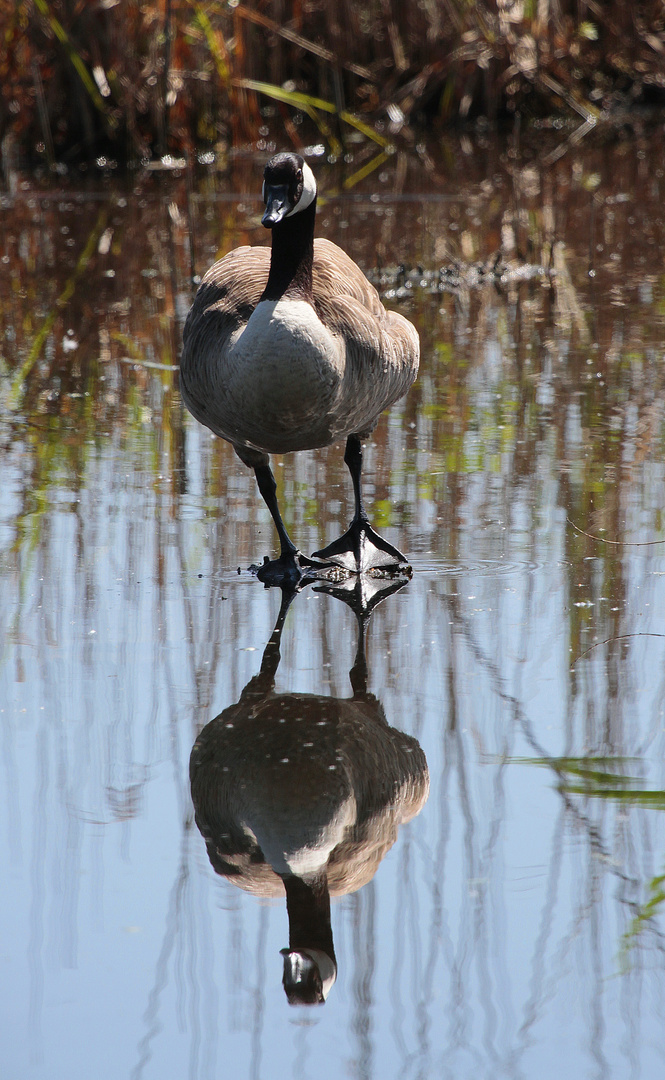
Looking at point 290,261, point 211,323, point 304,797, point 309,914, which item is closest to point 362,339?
point 290,261

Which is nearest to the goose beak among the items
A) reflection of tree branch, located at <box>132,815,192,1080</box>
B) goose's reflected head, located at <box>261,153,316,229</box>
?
goose's reflected head, located at <box>261,153,316,229</box>

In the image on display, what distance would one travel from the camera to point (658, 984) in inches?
78.4

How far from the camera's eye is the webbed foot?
3631 millimetres

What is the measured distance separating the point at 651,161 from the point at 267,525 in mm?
7719

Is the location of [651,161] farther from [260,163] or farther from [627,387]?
[627,387]

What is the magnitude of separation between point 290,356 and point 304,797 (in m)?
1.24

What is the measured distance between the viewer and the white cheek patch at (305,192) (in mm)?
3576

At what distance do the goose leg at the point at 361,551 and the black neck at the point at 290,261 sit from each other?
0.70 m

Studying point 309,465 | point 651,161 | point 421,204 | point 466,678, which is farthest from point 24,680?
point 651,161

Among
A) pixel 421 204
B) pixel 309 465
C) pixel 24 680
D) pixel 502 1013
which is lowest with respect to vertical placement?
pixel 502 1013

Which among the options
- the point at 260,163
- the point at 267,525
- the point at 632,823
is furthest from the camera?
the point at 260,163

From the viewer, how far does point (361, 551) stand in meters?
3.67

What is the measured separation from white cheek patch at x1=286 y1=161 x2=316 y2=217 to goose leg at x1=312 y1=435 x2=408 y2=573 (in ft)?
2.91

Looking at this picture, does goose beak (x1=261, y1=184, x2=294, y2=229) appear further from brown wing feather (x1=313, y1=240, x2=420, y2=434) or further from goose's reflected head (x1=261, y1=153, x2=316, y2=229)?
brown wing feather (x1=313, y1=240, x2=420, y2=434)
